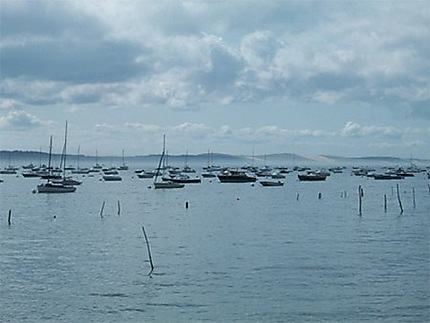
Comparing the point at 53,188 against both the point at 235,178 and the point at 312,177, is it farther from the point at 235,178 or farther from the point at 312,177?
the point at 312,177

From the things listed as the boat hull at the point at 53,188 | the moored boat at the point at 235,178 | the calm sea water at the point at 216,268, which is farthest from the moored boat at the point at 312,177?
the calm sea water at the point at 216,268

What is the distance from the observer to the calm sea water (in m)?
28.9

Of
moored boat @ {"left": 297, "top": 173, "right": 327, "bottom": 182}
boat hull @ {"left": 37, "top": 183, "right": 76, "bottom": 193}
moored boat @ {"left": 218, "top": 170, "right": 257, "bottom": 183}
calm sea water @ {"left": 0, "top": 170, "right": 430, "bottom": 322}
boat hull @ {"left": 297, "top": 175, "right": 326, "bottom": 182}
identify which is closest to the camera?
calm sea water @ {"left": 0, "top": 170, "right": 430, "bottom": 322}

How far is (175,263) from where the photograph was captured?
39.9 metres

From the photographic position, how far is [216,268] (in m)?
38.2

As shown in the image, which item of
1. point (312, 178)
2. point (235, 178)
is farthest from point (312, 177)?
point (235, 178)

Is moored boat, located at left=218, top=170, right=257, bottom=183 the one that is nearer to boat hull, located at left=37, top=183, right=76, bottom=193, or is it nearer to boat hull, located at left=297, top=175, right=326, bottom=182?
boat hull, located at left=297, top=175, right=326, bottom=182

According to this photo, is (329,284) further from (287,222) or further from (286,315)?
(287,222)

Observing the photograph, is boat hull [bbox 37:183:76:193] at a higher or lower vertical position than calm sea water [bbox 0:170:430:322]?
higher

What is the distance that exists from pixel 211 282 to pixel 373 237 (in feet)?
72.7


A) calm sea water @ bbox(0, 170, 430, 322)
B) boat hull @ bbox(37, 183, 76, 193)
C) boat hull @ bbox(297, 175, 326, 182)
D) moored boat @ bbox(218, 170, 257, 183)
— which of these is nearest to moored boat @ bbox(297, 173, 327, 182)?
boat hull @ bbox(297, 175, 326, 182)

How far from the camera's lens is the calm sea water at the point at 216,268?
28875 millimetres

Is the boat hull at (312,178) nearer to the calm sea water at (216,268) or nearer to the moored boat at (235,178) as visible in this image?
the moored boat at (235,178)

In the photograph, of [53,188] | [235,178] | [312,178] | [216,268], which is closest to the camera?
[216,268]
